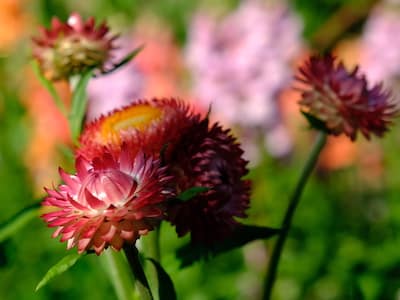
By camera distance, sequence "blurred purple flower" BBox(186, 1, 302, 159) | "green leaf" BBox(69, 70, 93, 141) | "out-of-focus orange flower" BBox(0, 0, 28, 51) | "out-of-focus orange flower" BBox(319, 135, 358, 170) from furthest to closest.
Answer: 1. "out-of-focus orange flower" BBox(0, 0, 28, 51)
2. "out-of-focus orange flower" BBox(319, 135, 358, 170)
3. "blurred purple flower" BBox(186, 1, 302, 159)
4. "green leaf" BBox(69, 70, 93, 141)

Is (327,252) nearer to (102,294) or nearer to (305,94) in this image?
(102,294)

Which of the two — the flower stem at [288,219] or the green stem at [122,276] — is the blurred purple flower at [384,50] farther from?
the green stem at [122,276]

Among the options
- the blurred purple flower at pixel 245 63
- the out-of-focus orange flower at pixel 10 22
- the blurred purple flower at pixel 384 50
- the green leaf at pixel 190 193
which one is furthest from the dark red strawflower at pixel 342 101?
the out-of-focus orange flower at pixel 10 22

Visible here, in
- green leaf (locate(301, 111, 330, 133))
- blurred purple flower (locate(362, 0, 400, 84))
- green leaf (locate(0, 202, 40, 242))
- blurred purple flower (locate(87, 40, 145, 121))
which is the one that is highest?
blurred purple flower (locate(87, 40, 145, 121))

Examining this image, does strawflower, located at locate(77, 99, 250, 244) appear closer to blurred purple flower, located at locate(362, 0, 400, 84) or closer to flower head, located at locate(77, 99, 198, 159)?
flower head, located at locate(77, 99, 198, 159)

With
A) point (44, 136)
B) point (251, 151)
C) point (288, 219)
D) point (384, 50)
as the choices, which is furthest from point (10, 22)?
point (288, 219)

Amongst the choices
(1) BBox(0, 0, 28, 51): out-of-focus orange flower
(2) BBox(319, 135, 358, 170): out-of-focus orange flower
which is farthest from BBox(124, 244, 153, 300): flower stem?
(1) BBox(0, 0, 28, 51): out-of-focus orange flower
